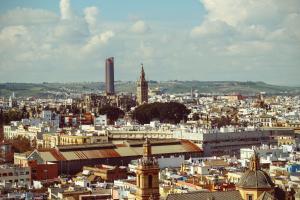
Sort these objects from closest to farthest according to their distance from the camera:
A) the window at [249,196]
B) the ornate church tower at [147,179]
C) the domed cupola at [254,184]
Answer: the domed cupola at [254,184] → the window at [249,196] → the ornate church tower at [147,179]

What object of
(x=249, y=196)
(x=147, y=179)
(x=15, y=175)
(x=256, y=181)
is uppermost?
(x=256, y=181)

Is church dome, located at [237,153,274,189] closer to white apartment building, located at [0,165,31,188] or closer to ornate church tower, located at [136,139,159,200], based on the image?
ornate church tower, located at [136,139,159,200]

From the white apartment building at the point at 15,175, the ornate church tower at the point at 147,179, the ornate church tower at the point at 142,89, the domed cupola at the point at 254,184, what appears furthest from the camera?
the ornate church tower at the point at 142,89

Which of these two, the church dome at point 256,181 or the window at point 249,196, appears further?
the window at point 249,196

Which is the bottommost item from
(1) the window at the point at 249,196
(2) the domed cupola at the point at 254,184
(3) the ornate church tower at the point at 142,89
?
(1) the window at the point at 249,196

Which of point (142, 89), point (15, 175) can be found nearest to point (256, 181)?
point (15, 175)

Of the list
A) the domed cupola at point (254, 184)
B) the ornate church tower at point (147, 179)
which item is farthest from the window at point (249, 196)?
the ornate church tower at point (147, 179)

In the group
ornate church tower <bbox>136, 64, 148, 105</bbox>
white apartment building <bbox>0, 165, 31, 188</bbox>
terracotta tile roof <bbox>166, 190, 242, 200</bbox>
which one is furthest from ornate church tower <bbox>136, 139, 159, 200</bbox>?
ornate church tower <bbox>136, 64, 148, 105</bbox>

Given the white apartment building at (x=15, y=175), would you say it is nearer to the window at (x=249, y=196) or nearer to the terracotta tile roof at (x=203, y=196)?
the terracotta tile roof at (x=203, y=196)

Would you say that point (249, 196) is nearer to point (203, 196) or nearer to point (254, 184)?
point (254, 184)
